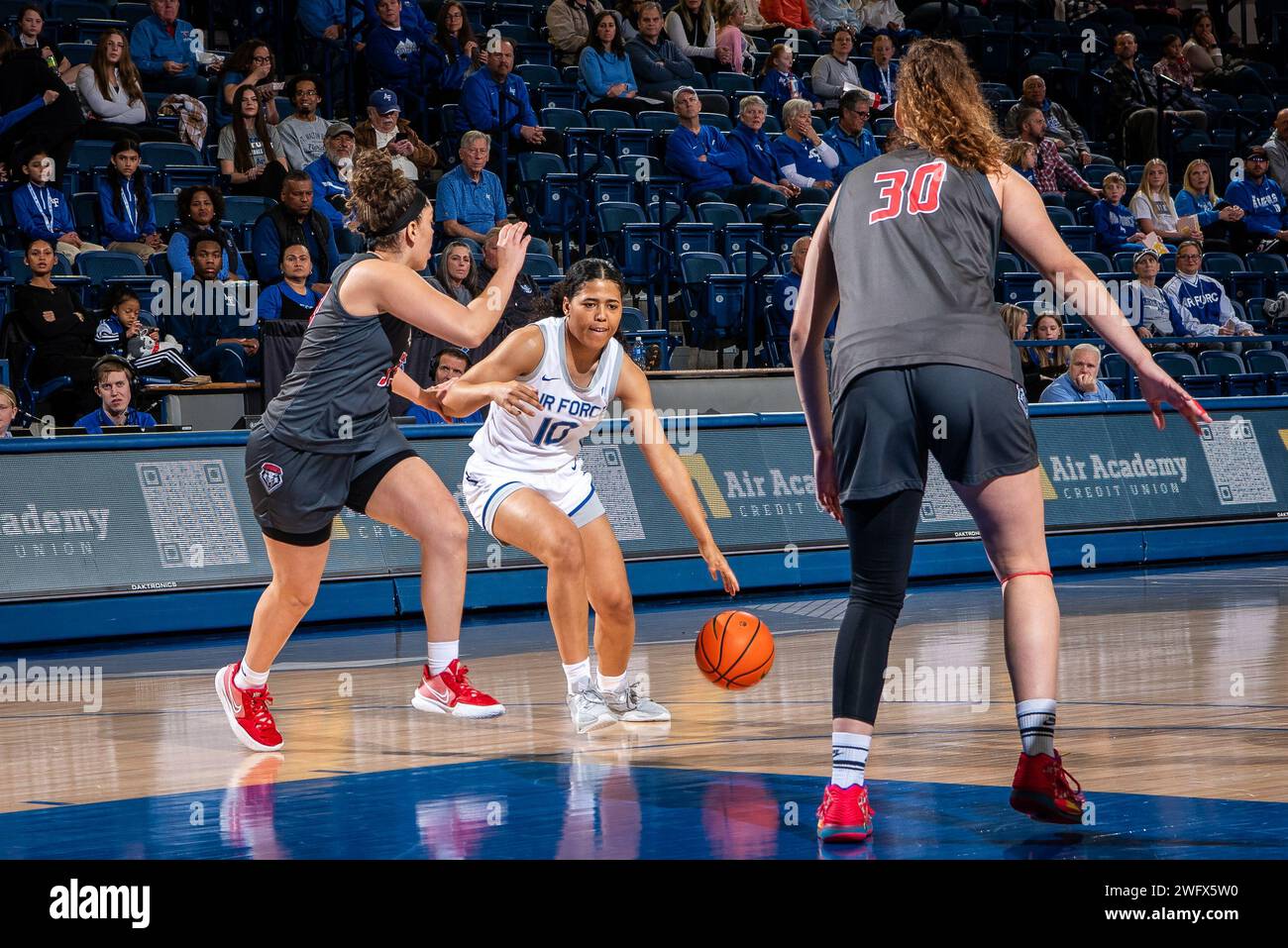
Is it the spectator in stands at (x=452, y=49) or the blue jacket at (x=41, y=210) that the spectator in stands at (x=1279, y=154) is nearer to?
the spectator in stands at (x=452, y=49)

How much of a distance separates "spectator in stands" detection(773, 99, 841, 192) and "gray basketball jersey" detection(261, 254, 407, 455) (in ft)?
35.1

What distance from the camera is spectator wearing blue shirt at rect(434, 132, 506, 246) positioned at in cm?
1365

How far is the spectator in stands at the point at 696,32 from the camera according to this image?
17.6 meters

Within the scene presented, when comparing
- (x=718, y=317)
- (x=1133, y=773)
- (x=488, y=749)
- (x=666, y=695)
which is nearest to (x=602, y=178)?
(x=718, y=317)

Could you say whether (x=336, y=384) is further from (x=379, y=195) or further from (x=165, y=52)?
(x=165, y=52)

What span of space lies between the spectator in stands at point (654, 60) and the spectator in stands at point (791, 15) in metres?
2.77

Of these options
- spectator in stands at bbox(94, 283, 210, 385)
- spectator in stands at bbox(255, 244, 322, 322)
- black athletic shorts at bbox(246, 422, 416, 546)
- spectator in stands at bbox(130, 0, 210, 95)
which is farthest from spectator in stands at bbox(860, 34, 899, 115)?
black athletic shorts at bbox(246, 422, 416, 546)

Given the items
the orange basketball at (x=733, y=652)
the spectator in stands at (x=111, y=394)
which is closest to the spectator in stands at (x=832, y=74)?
the spectator in stands at (x=111, y=394)

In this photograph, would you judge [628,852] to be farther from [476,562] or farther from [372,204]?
[476,562]

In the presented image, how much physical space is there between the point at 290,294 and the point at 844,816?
8.63 metres

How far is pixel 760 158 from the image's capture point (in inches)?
641

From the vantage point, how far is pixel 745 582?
1152cm

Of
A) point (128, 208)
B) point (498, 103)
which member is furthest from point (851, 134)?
point (128, 208)

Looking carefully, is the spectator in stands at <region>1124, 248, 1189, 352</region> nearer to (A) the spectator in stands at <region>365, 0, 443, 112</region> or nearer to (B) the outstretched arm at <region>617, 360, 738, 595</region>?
(A) the spectator in stands at <region>365, 0, 443, 112</region>
